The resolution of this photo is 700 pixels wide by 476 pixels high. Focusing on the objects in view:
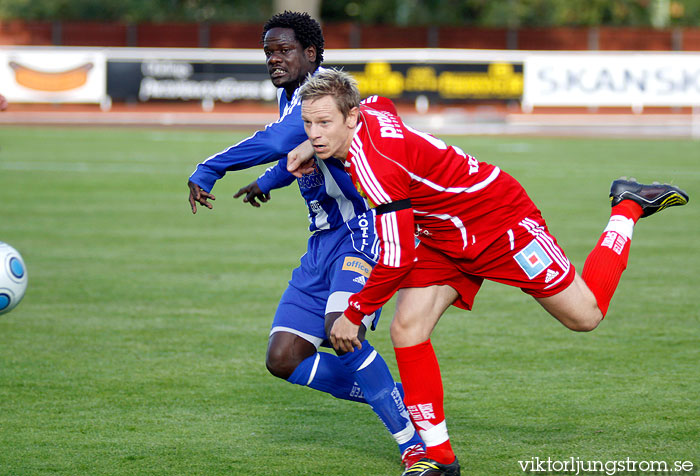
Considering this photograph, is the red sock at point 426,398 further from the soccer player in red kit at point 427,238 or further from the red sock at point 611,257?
the red sock at point 611,257

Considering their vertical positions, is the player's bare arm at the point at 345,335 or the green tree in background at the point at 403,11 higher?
the green tree in background at the point at 403,11

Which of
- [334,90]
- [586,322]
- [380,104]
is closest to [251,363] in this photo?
[380,104]

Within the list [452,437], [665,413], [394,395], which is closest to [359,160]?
[394,395]

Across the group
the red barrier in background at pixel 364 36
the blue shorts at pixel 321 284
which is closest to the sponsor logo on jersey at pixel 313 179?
the blue shorts at pixel 321 284

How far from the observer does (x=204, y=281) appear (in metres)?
9.52

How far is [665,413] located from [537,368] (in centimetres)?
117

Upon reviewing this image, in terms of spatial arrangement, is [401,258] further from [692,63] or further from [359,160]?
[692,63]

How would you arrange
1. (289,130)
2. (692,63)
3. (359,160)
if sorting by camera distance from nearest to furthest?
1. (359,160)
2. (289,130)
3. (692,63)

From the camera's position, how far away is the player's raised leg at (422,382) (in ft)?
15.0

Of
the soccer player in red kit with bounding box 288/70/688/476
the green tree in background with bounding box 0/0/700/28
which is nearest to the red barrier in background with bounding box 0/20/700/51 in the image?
the green tree in background with bounding box 0/0/700/28

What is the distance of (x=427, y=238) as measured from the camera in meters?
4.72

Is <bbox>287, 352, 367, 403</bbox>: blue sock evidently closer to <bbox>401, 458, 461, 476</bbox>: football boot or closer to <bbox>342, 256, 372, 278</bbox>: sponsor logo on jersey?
<bbox>342, 256, 372, 278</bbox>: sponsor logo on jersey

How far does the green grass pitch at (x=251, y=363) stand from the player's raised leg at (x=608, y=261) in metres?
0.70

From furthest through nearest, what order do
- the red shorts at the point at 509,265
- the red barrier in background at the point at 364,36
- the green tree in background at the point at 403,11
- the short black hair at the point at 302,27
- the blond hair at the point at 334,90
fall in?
the green tree in background at the point at 403,11 → the red barrier in background at the point at 364,36 → the short black hair at the point at 302,27 → the red shorts at the point at 509,265 → the blond hair at the point at 334,90
